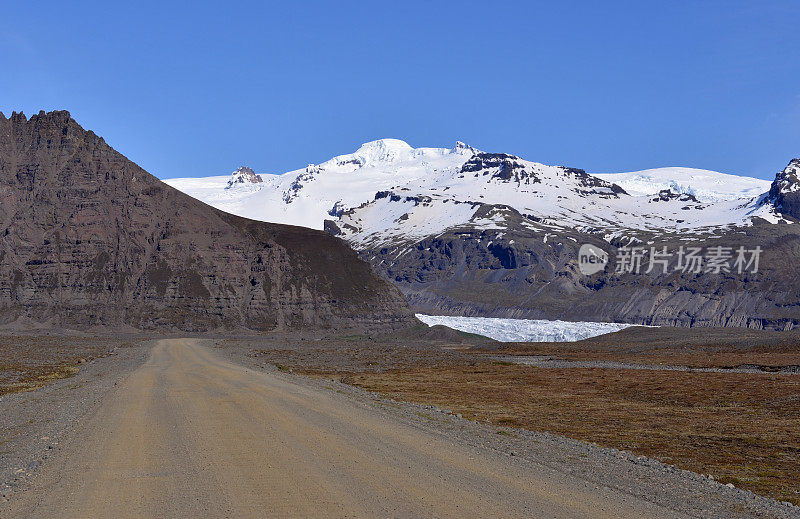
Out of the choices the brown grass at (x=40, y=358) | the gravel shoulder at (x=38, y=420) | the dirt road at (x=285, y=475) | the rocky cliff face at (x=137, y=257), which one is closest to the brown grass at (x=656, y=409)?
the dirt road at (x=285, y=475)

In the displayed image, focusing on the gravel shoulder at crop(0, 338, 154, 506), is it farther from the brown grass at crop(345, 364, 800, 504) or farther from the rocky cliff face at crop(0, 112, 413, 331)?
the rocky cliff face at crop(0, 112, 413, 331)

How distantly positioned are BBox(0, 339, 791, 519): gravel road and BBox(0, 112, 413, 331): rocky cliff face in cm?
14057

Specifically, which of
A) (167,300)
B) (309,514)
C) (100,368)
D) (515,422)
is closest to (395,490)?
(309,514)

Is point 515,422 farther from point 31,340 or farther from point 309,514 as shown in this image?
point 31,340

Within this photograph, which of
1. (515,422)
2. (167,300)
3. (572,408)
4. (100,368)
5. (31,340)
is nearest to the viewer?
Answer: (515,422)

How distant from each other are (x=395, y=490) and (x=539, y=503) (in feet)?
11.9

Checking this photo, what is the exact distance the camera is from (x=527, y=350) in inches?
5719

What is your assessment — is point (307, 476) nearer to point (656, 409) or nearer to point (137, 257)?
point (656, 409)

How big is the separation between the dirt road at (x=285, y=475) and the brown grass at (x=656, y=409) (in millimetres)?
8063

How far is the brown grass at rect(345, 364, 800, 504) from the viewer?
27.8m

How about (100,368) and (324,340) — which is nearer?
(100,368)

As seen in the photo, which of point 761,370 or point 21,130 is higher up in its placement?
point 21,130

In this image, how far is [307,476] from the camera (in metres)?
19.7

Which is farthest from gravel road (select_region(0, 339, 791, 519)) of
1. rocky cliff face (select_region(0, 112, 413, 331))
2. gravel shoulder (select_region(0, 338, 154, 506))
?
rocky cliff face (select_region(0, 112, 413, 331))
